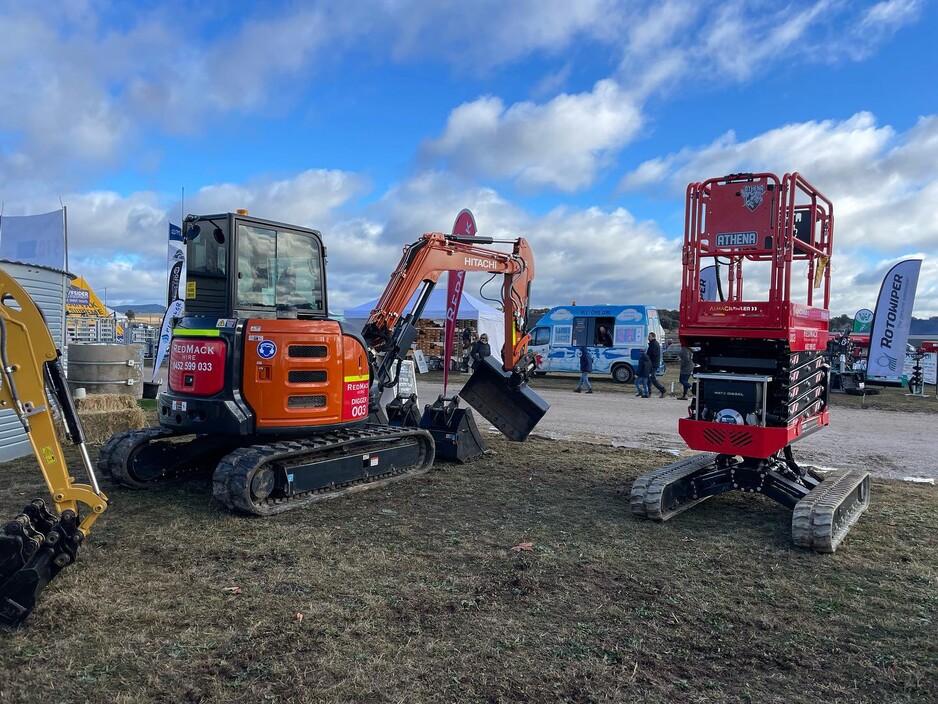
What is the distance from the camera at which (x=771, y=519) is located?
6.98 m

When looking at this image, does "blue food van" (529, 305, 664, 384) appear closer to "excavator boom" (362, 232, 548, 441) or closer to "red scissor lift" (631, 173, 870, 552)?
"excavator boom" (362, 232, 548, 441)

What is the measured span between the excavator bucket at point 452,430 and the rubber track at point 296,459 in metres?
0.64

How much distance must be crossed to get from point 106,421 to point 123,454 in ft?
11.9

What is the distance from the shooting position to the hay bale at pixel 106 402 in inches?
430

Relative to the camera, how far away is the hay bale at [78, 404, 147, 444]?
10.6m

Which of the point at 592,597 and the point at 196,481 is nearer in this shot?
the point at 592,597

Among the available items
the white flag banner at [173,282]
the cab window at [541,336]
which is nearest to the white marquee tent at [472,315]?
the cab window at [541,336]

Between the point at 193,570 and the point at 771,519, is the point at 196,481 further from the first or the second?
the point at 771,519

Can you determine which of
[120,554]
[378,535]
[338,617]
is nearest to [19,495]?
[120,554]

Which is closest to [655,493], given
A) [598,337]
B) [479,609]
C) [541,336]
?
[479,609]

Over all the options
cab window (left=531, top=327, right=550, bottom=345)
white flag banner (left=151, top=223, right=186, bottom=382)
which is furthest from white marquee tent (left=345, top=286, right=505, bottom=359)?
white flag banner (left=151, top=223, right=186, bottom=382)

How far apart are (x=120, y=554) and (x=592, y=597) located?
3846 mm

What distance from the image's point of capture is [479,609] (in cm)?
472

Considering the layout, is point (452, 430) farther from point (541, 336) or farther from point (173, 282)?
point (541, 336)
